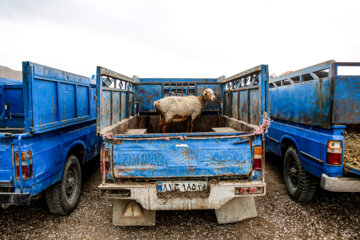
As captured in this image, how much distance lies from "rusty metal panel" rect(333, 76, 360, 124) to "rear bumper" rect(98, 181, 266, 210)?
1.60 meters

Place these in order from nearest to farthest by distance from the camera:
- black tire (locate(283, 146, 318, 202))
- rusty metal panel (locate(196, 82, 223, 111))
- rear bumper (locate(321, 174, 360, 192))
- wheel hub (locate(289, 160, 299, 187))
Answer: rear bumper (locate(321, 174, 360, 192)) < black tire (locate(283, 146, 318, 202)) < wheel hub (locate(289, 160, 299, 187)) < rusty metal panel (locate(196, 82, 223, 111))

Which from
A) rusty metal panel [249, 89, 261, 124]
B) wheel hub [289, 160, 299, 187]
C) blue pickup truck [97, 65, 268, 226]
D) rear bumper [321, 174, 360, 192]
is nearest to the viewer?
blue pickup truck [97, 65, 268, 226]

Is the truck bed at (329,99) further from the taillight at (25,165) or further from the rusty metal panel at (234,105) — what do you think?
the taillight at (25,165)

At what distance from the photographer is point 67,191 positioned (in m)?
3.67

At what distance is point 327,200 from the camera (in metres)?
3.95

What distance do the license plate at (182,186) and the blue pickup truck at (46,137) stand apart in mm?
1643

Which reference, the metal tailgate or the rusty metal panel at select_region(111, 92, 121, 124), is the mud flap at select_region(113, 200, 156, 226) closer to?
the metal tailgate

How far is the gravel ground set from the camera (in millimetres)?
3010

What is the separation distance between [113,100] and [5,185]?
6.36 ft

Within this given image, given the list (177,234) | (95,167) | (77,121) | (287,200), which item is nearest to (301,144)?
(287,200)

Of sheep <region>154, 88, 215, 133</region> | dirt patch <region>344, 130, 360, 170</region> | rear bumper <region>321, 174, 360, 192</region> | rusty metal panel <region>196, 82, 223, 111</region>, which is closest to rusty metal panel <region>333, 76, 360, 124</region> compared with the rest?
dirt patch <region>344, 130, 360, 170</region>

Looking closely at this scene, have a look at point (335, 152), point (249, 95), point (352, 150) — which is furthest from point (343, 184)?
point (249, 95)

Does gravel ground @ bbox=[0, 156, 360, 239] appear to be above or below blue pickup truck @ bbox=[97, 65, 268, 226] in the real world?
below

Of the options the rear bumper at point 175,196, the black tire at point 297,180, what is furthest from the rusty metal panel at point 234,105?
the rear bumper at point 175,196
